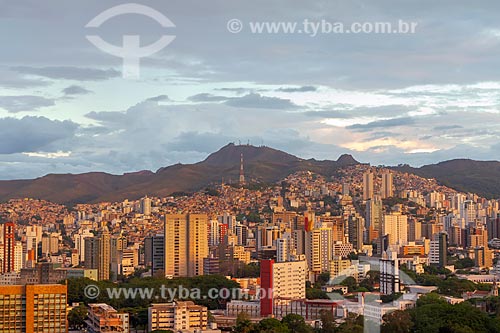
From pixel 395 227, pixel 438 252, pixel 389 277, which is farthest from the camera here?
pixel 395 227

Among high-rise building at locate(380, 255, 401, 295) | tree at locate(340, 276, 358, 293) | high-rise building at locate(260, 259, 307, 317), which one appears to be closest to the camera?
high-rise building at locate(260, 259, 307, 317)

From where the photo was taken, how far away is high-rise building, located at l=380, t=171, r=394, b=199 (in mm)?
49706

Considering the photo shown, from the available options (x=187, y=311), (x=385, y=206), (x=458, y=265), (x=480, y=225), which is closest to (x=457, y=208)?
(x=385, y=206)

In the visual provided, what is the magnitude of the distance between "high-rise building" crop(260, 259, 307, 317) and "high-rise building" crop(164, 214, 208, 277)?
5186 mm

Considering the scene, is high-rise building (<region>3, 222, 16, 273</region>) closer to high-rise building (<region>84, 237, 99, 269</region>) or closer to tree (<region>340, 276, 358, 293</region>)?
high-rise building (<region>84, 237, 99, 269</region>)

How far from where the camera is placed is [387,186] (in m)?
50.5

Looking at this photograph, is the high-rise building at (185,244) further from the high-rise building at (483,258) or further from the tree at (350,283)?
the high-rise building at (483,258)

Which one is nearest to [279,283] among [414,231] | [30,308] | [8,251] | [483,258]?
[30,308]

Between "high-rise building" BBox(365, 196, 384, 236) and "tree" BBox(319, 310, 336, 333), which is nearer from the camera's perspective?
"tree" BBox(319, 310, 336, 333)

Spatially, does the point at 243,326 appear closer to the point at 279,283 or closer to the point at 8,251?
the point at 279,283

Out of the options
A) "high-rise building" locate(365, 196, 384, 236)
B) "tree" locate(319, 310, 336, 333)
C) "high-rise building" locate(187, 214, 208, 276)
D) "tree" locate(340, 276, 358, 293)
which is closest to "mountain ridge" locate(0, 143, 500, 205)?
"high-rise building" locate(365, 196, 384, 236)

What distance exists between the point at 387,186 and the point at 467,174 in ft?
40.2

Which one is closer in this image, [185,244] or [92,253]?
[185,244]

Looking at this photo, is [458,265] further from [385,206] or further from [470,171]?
[470,171]
